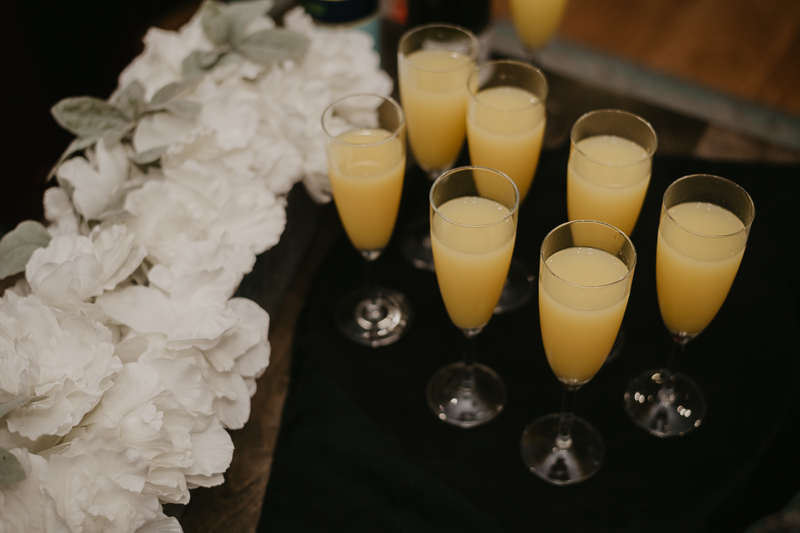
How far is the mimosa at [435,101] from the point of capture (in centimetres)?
112

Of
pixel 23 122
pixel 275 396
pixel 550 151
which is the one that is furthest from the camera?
pixel 23 122

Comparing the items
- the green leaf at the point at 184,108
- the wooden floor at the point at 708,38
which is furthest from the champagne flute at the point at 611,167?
the wooden floor at the point at 708,38

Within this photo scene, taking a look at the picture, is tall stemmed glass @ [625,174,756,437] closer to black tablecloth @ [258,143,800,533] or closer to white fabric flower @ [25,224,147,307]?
black tablecloth @ [258,143,800,533]

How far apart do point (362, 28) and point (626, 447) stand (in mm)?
857

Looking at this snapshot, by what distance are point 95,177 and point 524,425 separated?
0.66 m

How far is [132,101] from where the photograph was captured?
38.9 inches

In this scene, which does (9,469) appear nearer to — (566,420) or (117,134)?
(117,134)

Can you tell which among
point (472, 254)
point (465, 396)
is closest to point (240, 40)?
point (472, 254)

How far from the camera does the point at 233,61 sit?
3.61 feet

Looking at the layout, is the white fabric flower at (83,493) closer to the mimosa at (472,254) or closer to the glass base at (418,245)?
the mimosa at (472,254)

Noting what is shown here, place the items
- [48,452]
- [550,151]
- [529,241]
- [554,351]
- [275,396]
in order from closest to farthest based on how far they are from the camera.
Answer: [48,452] < [554,351] < [275,396] < [529,241] < [550,151]

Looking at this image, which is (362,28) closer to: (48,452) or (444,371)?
(444,371)

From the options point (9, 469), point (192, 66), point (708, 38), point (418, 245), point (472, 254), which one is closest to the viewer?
point (9, 469)

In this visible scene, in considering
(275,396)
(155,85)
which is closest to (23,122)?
(155,85)
